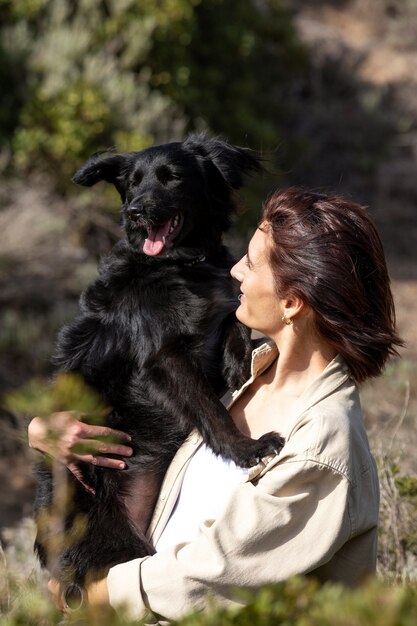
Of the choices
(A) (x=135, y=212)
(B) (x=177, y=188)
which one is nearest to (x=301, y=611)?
(A) (x=135, y=212)

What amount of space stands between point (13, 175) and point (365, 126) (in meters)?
6.20

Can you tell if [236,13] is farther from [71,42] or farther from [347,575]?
[347,575]

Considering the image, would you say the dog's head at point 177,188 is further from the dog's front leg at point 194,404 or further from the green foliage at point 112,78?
the green foliage at point 112,78

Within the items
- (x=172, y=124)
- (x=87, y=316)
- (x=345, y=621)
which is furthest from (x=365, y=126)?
(x=345, y=621)

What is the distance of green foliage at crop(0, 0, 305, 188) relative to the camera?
32.2 feet

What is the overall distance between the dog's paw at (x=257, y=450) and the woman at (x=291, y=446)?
1.5 inches

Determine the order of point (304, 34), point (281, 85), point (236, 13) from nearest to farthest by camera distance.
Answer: point (236, 13) < point (281, 85) < point (304, 34)

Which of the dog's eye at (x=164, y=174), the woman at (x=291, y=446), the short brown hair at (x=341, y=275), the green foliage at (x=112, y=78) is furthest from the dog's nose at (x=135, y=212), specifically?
the green foliage at (x=112, y=78)

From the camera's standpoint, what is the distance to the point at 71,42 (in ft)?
32.8

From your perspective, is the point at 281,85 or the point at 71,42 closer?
the point at 71,42

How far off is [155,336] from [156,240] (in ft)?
1.25

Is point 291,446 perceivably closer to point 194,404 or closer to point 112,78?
point 194,404

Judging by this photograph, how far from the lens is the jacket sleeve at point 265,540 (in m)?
2.39

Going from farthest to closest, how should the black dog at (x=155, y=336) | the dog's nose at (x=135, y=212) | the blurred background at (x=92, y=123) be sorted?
the blurred background at (x=92, y=123), the dog's nose at (x=135, y=212), the black dog at (x=155, y=336)
